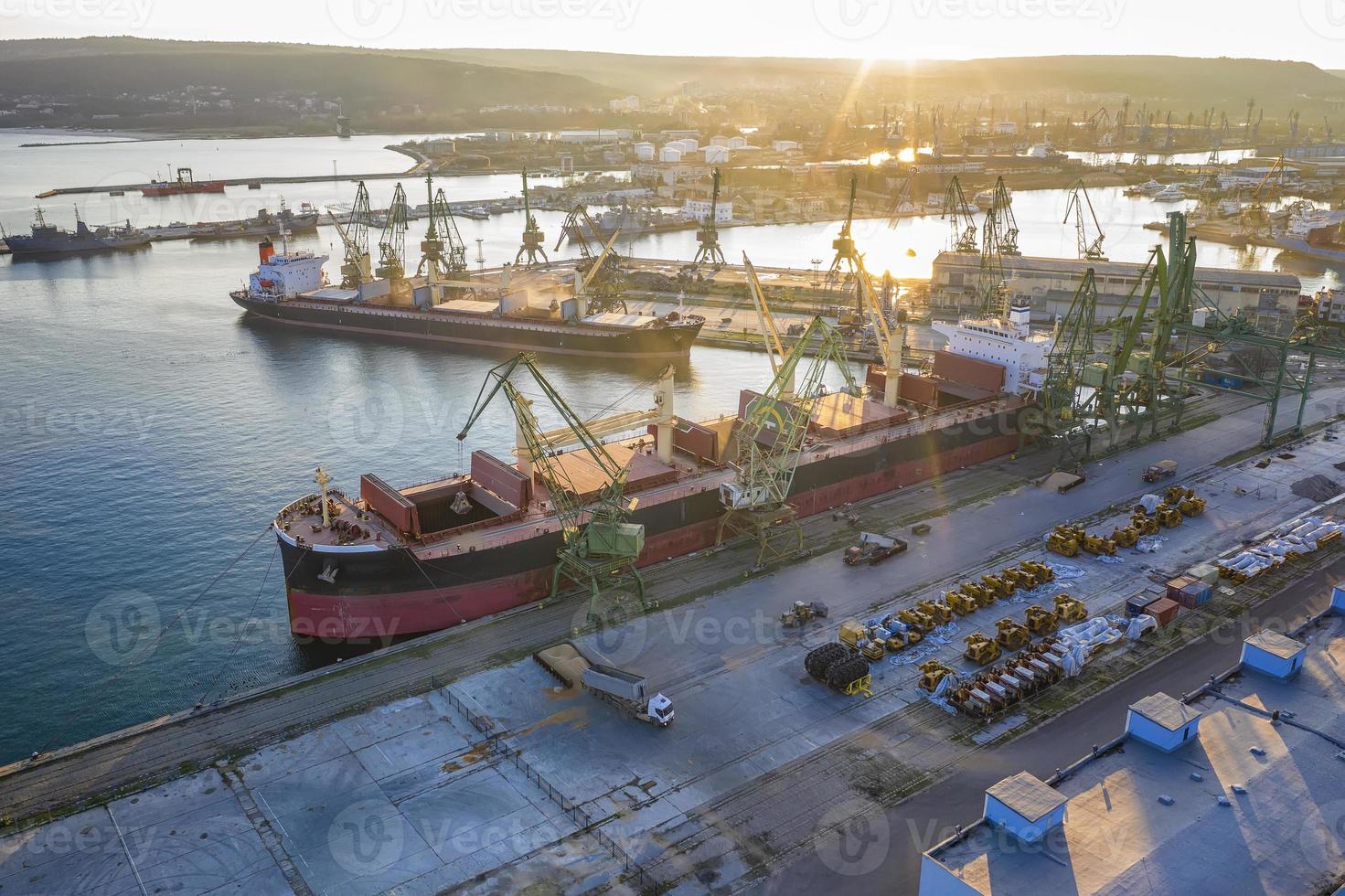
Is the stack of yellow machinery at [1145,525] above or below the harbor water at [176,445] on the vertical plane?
above

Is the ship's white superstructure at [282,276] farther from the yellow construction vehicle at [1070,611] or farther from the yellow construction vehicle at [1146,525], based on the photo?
the yellow construction vehicle at [1070,611]

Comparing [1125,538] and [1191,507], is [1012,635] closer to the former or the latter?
[1125,538]

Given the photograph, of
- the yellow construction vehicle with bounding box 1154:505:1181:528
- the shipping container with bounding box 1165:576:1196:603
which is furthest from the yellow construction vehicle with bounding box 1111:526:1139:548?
the shipping container with bounding box 1165:576:1196:603

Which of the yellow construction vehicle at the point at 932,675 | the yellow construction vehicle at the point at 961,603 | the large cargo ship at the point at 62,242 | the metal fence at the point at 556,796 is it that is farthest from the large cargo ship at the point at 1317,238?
the large cargo ship at the point at 62,242

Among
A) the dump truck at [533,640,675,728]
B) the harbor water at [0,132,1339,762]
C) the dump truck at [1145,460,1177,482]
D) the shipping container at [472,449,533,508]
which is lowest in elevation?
the harbor water at [0,132,1339,762]

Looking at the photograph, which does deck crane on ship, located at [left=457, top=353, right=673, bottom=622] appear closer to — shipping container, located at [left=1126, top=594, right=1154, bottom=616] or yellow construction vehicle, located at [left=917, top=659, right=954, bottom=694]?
yellow construction vehicle, located at [left=917, top=659, right=954, bottom=694]

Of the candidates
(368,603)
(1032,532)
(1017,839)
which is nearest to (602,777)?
(1017,839)

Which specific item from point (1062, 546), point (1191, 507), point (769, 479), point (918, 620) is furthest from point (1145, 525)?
point (769, 479)
